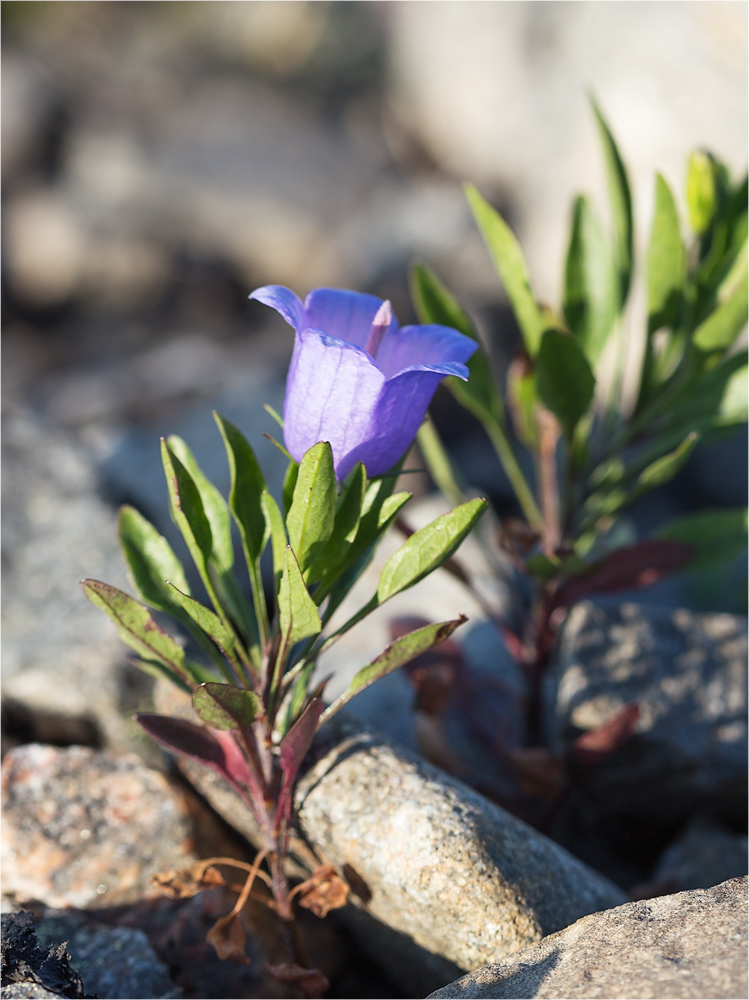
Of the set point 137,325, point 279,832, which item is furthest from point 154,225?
point 279,832

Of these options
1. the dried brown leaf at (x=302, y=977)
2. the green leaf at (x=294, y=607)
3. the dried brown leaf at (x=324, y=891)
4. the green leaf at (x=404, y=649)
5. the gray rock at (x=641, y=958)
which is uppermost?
the green leaf at (x=294, y=607)

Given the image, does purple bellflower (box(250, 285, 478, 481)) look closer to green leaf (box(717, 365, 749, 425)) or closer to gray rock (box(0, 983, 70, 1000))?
green leaf (box(717, 365, 749, 425))

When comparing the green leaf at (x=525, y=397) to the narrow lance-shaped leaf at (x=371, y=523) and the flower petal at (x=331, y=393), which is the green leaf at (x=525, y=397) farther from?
the flower petal at (x=331, y=393)

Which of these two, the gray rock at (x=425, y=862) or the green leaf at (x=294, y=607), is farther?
the gray rock at (x=425, y=862)

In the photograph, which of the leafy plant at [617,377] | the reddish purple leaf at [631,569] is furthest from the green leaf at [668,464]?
the reddish purple leaf at [631,569]

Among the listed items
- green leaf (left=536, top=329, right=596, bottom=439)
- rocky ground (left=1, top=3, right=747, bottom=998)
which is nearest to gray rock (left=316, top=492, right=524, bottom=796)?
rocky ground (left=1, top=3, right=747, bottom=998)

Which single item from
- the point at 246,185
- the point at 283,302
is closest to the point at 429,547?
the point at 283,302

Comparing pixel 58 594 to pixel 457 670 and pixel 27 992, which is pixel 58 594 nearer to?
pixel 457 670
